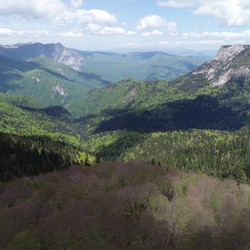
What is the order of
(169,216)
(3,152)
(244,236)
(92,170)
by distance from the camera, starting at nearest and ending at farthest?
(244,236)
(169,216)
(92,170)
(3,152)

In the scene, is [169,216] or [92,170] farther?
[92,170]

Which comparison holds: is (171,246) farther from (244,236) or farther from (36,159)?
(36,159)

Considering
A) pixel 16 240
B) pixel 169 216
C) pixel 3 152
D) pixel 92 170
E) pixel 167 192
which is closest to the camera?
pixel 16 240

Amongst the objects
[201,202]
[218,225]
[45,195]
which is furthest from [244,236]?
[45,195]

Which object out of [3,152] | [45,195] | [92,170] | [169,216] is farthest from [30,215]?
[3,152]

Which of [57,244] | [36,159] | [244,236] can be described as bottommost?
[36,159]

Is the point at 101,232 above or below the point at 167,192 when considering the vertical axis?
above

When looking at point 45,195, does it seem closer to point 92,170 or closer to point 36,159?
point 92,170
